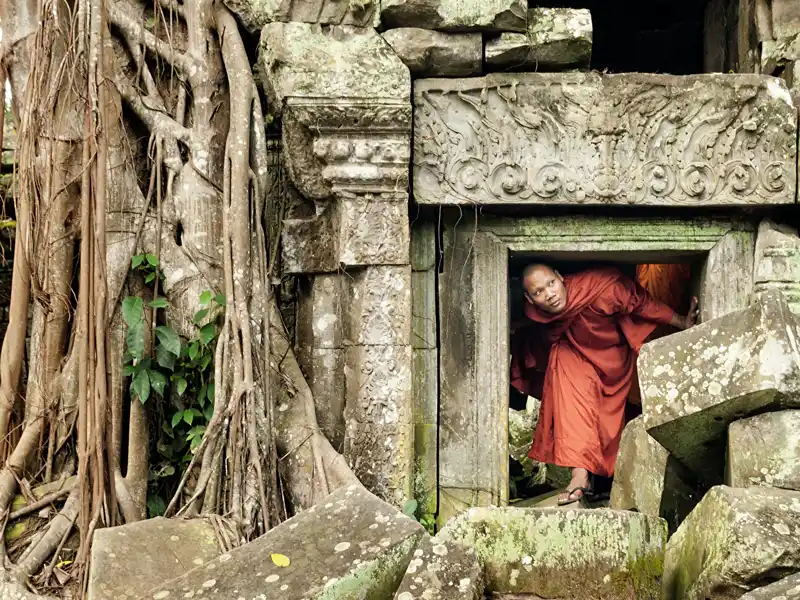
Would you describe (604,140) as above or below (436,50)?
below

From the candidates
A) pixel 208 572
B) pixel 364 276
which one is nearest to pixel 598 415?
pixel 364 276

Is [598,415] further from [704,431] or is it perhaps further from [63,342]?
[63,342]

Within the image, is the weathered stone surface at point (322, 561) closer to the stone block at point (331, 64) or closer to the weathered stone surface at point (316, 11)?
the stone block at point (331, 64)

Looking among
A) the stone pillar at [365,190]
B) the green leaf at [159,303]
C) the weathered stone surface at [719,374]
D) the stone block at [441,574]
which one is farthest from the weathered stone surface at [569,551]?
the green leaf at [159,303]

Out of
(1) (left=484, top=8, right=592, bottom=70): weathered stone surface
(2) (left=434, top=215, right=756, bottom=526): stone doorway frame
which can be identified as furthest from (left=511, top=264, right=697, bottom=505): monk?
(1) (left=484, top=8, right=592, bottom=70): weathered stone surface

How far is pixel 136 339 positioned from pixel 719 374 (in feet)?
8.81

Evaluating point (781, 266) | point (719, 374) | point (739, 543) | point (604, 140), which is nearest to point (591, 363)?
point (781, 266)

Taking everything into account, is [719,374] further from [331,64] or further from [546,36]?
[331,64]

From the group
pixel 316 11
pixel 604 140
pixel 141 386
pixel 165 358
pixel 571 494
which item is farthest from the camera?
pixel 571 494

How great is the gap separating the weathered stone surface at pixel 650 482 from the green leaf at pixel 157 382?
6.98ft

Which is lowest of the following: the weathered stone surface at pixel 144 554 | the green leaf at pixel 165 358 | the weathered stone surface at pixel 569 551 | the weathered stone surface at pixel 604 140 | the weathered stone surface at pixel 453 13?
the weathered stone surface at pixel 144 554

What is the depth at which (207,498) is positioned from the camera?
4504 mm

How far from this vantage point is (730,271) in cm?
558

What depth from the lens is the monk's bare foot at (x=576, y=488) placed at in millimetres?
5738
